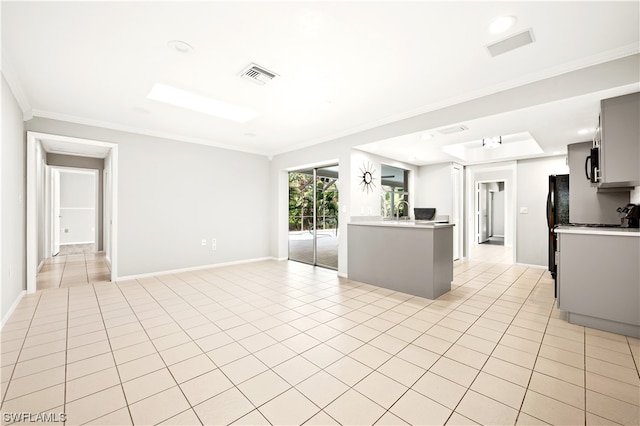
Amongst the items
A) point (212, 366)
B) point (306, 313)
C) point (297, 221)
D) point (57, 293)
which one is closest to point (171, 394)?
point (212, 366)

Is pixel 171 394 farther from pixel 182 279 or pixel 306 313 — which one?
pixel 182 279

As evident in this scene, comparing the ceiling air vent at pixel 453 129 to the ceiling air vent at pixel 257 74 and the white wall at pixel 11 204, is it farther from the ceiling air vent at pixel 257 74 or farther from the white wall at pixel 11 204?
the white wall at pixel 11 204

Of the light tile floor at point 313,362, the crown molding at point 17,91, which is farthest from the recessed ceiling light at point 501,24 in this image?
the crown molding at point 17,91

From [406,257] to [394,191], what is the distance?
8.86 feet

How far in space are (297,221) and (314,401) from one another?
4.85 m

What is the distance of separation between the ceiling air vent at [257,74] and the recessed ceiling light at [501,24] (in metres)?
1.91

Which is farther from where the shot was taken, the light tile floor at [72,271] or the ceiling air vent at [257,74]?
the light tile floor at [72,271]

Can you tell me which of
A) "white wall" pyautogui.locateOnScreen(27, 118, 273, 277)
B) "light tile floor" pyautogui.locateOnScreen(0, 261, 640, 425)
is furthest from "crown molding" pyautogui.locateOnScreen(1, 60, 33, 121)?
"light tile floor" pyautogui.locateOnScreen(0, 261, 640, 425)

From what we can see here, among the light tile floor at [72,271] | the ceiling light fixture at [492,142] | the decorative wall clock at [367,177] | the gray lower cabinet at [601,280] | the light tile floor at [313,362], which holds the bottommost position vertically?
the light tile floor at [313,362]

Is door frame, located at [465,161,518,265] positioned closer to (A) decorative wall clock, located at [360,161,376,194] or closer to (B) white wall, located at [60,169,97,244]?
(A) decorative wall clock, located at [360,161,376,194]

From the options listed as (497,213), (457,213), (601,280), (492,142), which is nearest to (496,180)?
(457,213)

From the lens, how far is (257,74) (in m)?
2.78

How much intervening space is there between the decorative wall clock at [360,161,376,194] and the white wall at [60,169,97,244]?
26.3 ft

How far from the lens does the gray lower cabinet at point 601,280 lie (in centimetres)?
241
